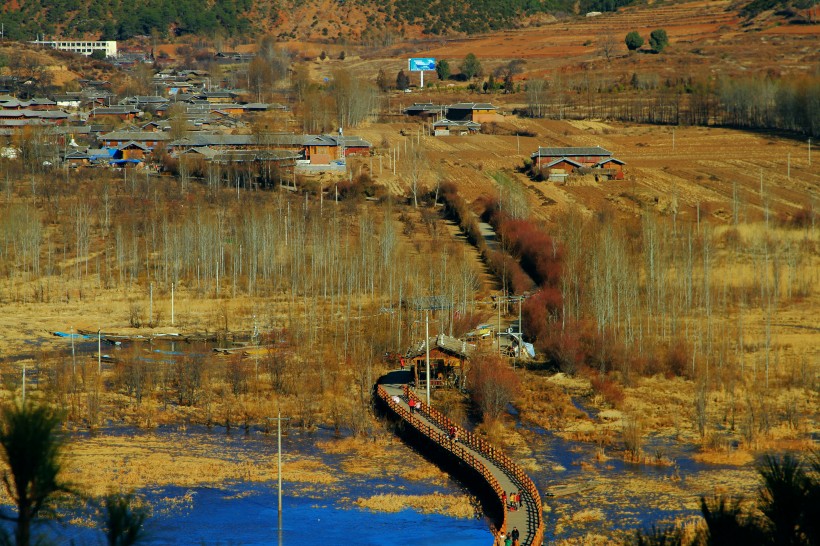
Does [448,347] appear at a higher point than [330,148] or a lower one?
lower

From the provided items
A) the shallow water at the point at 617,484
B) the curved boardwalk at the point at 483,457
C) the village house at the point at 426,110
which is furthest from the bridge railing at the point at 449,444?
the village house at the point at 426,110

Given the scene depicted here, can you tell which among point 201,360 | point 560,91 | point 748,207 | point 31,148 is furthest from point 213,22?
point 201,360

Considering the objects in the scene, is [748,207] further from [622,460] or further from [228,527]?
[228,527]

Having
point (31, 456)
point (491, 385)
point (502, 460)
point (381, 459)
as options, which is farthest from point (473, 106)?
point (31, 456)

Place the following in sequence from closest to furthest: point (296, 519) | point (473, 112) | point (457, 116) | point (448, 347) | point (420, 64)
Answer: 1. point (296, 519)
2. point (448, 347)
3. point (473, 112)
4. point (457, 116)
5. point (420, 64)

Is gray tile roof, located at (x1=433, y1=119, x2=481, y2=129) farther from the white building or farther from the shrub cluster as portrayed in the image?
the white building

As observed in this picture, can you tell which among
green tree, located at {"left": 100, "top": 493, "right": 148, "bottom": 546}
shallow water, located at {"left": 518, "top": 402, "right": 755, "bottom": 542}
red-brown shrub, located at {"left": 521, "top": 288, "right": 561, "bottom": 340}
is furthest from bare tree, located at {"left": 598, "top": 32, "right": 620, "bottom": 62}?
green tree, located at {"left": 100, "top": 493, "right": 148, "bottom": 546}

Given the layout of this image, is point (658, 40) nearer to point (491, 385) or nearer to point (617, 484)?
point (491, 385)
